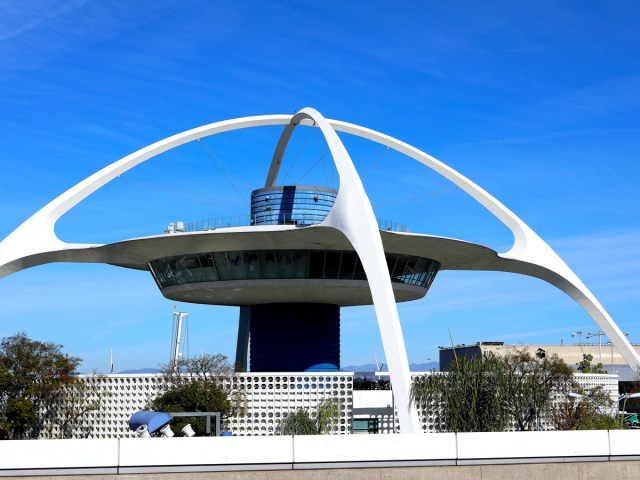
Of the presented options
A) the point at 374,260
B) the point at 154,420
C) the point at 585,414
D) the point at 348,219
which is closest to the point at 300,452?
the point at 154,420

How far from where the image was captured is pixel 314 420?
43844 mm

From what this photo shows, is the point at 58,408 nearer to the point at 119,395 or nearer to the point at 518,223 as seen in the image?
the point at 119,395

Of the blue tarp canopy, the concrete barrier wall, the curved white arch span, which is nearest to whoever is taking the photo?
the concrete barrier wall

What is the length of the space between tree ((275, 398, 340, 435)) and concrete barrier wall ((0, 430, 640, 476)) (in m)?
20.7

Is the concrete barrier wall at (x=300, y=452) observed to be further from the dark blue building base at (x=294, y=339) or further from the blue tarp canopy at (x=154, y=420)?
the dark blue building base at (x=294, y=339)

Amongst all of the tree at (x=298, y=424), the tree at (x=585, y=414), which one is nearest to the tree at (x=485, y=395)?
the tree at (x=585, y=414)

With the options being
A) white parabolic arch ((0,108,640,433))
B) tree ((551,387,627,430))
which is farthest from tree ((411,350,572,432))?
white parabolic arch ((0,108,640,433))

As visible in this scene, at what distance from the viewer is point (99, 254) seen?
50531mm

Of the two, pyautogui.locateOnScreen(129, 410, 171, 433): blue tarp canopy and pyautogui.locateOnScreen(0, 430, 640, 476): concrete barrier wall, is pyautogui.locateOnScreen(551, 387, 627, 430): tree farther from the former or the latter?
pyautogui.locateOnScreen(129, 410, 171, 433): blue tarp canopy

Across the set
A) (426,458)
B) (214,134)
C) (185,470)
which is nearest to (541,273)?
(214,134)

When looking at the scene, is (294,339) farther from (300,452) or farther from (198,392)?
(300,452)

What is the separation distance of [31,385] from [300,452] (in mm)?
28851

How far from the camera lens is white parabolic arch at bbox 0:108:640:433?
40844 millimetres

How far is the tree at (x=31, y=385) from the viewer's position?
1788 inches
